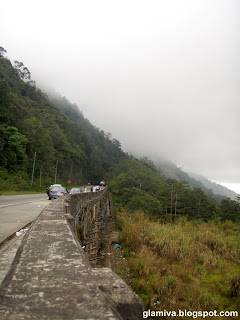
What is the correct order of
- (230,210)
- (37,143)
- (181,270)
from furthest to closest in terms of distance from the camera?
(37,143), (230,210), (181,270)

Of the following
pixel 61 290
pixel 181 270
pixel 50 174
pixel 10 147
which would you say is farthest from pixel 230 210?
pixel 50 174

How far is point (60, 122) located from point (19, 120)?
32.2 meters

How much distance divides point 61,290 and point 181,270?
25.7 ft

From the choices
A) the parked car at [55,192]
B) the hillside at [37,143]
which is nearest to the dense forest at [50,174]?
the hillside at [37,143]

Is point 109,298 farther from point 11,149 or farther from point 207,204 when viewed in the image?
point 207,204

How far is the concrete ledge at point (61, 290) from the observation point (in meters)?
1.08

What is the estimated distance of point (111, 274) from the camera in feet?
5.07

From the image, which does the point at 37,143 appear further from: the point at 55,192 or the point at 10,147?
the point at 55,192

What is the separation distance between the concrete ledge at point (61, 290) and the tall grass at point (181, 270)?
4.78 metres

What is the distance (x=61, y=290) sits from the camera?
1.29 meters

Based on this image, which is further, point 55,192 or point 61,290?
point 55,192

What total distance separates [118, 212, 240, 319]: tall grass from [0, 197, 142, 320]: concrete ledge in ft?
15.7

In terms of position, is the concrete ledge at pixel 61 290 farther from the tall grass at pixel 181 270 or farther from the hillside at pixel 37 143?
the hillside at pixel 37 143

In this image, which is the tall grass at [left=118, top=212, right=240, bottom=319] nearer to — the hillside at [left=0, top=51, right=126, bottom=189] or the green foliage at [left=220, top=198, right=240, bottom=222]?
the hillside at [left=0, top=51, right=126, bottom=189]
